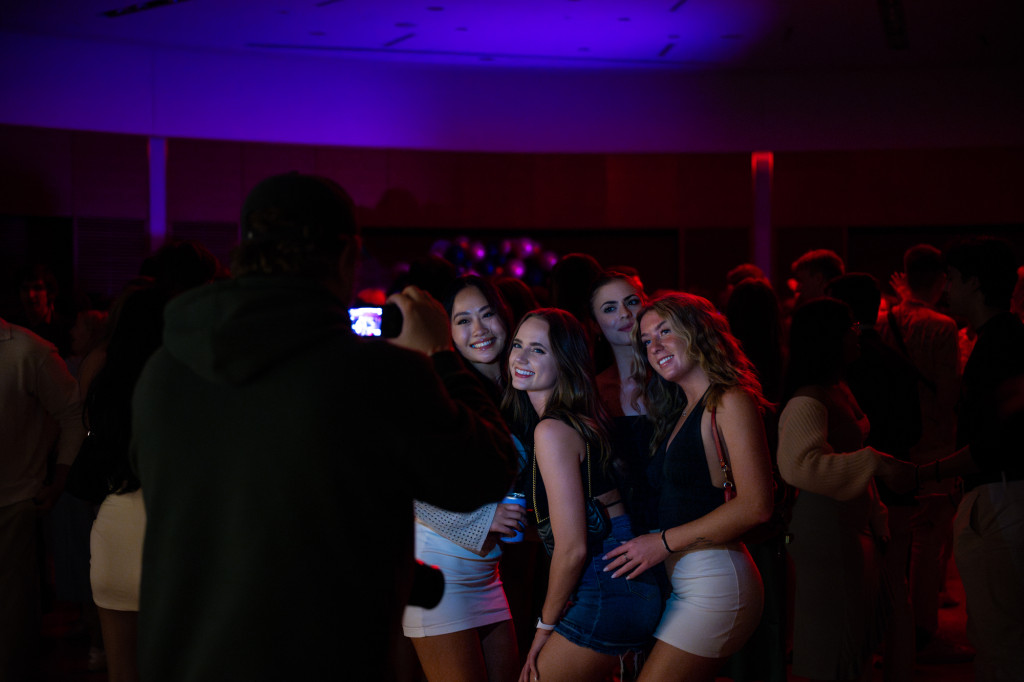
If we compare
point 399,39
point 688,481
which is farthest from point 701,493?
point 399,39

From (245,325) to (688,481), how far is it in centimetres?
147

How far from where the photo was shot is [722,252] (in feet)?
32.8

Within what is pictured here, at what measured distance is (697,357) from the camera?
2.53 m

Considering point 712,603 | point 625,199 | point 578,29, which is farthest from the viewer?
point 625,199

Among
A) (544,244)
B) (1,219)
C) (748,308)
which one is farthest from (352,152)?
(748,308)

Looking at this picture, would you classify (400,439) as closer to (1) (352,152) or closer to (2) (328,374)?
→ (2) (328,374)

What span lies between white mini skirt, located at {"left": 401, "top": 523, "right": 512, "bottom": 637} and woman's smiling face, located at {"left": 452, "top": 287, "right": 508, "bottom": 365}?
2.61 feet

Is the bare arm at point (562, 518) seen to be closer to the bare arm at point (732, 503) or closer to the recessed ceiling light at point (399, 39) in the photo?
the bare arm at point (732, 503)

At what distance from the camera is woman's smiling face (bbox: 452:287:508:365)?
10.7 feet

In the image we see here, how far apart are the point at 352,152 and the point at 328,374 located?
8.61 metres

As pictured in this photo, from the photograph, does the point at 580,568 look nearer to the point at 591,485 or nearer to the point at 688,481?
the point at 591,485

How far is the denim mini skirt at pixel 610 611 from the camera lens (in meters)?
2.28

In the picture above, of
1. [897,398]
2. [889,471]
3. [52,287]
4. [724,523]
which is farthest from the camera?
[52,287]

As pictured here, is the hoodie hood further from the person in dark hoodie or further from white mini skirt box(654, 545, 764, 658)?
white mini skirt box(654, 545, 764, 658)
